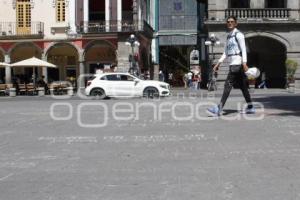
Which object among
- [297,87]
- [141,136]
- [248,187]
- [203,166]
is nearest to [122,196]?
[248,187]

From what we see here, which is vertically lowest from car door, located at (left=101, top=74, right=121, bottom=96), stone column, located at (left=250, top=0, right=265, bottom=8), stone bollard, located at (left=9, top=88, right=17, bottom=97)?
stone bollard, located at (left=9, top=88, right=17, bottom=97)

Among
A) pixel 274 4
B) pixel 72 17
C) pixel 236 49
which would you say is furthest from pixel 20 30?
pixel 236 49

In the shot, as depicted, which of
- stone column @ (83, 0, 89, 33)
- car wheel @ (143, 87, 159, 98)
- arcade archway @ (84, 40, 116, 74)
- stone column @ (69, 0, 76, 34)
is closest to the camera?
car wheel @ (143, 87, 159, 98)

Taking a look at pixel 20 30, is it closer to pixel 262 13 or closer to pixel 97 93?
pixel 97 93

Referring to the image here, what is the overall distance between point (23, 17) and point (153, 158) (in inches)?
1491

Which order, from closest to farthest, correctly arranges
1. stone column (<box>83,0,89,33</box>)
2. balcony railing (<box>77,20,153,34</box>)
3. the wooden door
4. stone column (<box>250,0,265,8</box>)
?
stone column (<box>250,0,265,8</box>)
balcony railing (<box>77,20,153,34</box>)
stone column (<box>83,0,89,33</box>)
the wooden door

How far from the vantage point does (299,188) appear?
18.0 feet

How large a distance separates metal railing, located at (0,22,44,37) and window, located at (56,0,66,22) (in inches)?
50.4

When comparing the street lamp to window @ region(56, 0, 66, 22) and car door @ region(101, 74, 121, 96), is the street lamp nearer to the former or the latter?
window @ region(56, 0, 66, 22)

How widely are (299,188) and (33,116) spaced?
8.80 metres

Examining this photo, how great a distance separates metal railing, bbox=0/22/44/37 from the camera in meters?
42.9

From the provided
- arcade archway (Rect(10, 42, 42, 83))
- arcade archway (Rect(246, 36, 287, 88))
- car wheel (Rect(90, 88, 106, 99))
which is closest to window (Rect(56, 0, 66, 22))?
arcade archway (Rect(10, 42, 42, 83))

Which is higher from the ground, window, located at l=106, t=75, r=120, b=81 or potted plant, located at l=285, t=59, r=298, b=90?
potted plant, located at l=285, t=59, r=298, b=90

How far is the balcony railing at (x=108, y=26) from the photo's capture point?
137 feet
